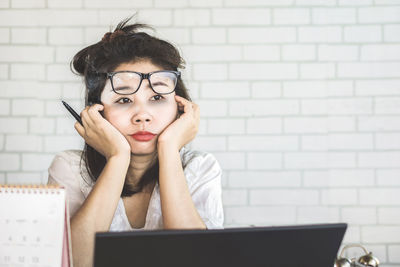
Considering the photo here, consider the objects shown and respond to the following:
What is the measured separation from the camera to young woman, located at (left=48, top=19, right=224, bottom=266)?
1351 mm

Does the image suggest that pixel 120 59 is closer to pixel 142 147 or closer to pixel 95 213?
pixel 142 147

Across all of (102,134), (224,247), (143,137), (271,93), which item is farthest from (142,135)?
(271,93)

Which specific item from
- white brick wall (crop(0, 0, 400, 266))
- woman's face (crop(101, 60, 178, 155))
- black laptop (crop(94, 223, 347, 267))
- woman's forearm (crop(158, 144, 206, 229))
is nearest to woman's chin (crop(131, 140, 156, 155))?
woman's face (crop(101, 60, 178, 155))

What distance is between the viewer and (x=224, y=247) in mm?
793

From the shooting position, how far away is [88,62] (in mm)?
1669

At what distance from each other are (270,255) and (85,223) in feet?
2.15

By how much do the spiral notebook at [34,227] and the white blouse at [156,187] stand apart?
63cm

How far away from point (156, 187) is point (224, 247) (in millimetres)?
895

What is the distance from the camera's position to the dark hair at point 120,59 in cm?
160

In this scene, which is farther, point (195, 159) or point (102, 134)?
point (195, 159)

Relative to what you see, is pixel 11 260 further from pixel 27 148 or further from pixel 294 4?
pixel 294 4

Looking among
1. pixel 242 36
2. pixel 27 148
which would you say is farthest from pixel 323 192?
pixel 27 148

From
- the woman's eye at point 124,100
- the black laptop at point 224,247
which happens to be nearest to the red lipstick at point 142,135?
the woman's eye at point 124,100

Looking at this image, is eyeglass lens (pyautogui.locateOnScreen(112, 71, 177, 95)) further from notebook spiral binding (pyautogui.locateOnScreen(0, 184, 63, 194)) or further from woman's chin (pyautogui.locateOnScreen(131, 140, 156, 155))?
notebook spiral binding (pyautogui.locateOnScreen(0, 184, 63, 194))
